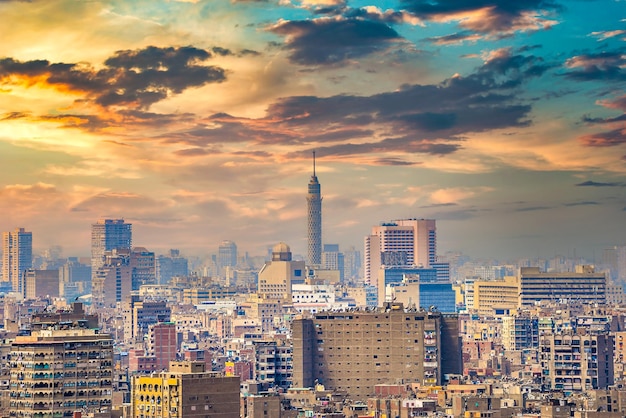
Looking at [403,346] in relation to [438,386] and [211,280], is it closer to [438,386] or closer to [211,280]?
[438,386]

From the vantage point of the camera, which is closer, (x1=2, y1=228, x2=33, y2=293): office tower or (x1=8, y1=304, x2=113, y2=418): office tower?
(x1=8, y1=304, x2=113, y2=418): office tower

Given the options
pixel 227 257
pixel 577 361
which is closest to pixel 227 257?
pixel 227 257

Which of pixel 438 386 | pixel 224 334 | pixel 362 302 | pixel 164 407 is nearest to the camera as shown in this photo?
pixel 164 407

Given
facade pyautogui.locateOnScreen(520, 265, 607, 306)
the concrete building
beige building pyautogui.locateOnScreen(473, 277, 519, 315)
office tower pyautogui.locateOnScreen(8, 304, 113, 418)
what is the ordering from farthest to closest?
beige building pyautogui.locateOnScreen(473, 277, 519, 315)
the concrete building
facade pyautogui.locateOnScreen(520, 265, 607, 306)
office tower pyautogui.locateOnScreen(8, 304, 113, 418)

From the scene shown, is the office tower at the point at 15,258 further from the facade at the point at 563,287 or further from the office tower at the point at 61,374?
the office tower at the point at 61,374

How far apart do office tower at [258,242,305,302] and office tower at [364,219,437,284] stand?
7.39 meters

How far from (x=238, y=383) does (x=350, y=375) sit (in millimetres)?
18363

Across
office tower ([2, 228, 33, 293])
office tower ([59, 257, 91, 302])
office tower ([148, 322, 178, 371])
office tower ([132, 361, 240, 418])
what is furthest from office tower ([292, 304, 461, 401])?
office tower ([59, 257, 91, 302])

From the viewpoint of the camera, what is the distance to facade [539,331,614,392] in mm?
62406

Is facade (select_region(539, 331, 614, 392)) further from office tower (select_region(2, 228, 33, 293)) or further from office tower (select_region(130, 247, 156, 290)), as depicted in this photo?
office tower (select_region(130, 247, 156, 290))

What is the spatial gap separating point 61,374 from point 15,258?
320ft

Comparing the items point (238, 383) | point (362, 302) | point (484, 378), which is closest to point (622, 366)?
point (484, 378)

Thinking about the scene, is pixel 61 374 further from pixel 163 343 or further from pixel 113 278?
pixel 113 278

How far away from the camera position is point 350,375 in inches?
2586
